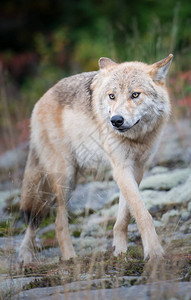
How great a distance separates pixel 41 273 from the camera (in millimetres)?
3459

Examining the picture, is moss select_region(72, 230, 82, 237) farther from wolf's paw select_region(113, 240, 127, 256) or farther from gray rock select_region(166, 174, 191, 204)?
gray rock select_region(166, 174, 191, 204)

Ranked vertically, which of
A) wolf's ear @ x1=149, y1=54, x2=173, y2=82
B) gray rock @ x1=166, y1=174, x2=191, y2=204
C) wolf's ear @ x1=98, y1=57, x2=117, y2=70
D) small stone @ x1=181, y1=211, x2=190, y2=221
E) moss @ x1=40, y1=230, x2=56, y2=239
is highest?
wolf's ear @ x1=98, y1=57, x2=117, y2=70

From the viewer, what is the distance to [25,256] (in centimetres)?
464

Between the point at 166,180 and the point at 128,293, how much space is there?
9.86 ft

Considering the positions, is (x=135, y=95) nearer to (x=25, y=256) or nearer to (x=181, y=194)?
(x=181, y=194)

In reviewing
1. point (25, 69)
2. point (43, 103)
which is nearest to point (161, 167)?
point (43, 103)

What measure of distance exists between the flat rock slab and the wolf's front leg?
82 cm

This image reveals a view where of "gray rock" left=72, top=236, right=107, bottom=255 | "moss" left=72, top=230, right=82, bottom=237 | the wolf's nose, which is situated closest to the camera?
the wolf's nose

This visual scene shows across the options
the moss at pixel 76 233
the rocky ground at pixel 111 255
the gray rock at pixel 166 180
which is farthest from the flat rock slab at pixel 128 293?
the gray rock at pixel 166 180

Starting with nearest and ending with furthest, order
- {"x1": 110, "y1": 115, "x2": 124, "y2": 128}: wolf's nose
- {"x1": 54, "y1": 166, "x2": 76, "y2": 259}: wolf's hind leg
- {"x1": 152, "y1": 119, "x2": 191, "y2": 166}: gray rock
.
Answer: {"x1": 110, "y1": 115, "x2": 124, "y2": 128}: wolf's nose, {"x1": 54, "y1": 166, "x2": 76, "y2": 259}: wolf's hind leg, {"x1": 152, "y1": 119, "x2": 191, "y2": 166}: gray rock

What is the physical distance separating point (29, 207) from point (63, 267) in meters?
1.67

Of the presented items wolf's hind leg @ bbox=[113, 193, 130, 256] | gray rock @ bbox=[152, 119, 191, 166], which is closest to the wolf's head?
wolf's hind leg @ bbox=[113, 193, 130, 256]

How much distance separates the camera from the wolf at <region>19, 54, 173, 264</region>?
4.02 metres

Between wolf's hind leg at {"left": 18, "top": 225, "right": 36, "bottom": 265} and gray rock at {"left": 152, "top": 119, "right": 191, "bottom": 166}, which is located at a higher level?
gray rock at {"left": 152, "top": 119, "right": 191, "bottom": 166}
